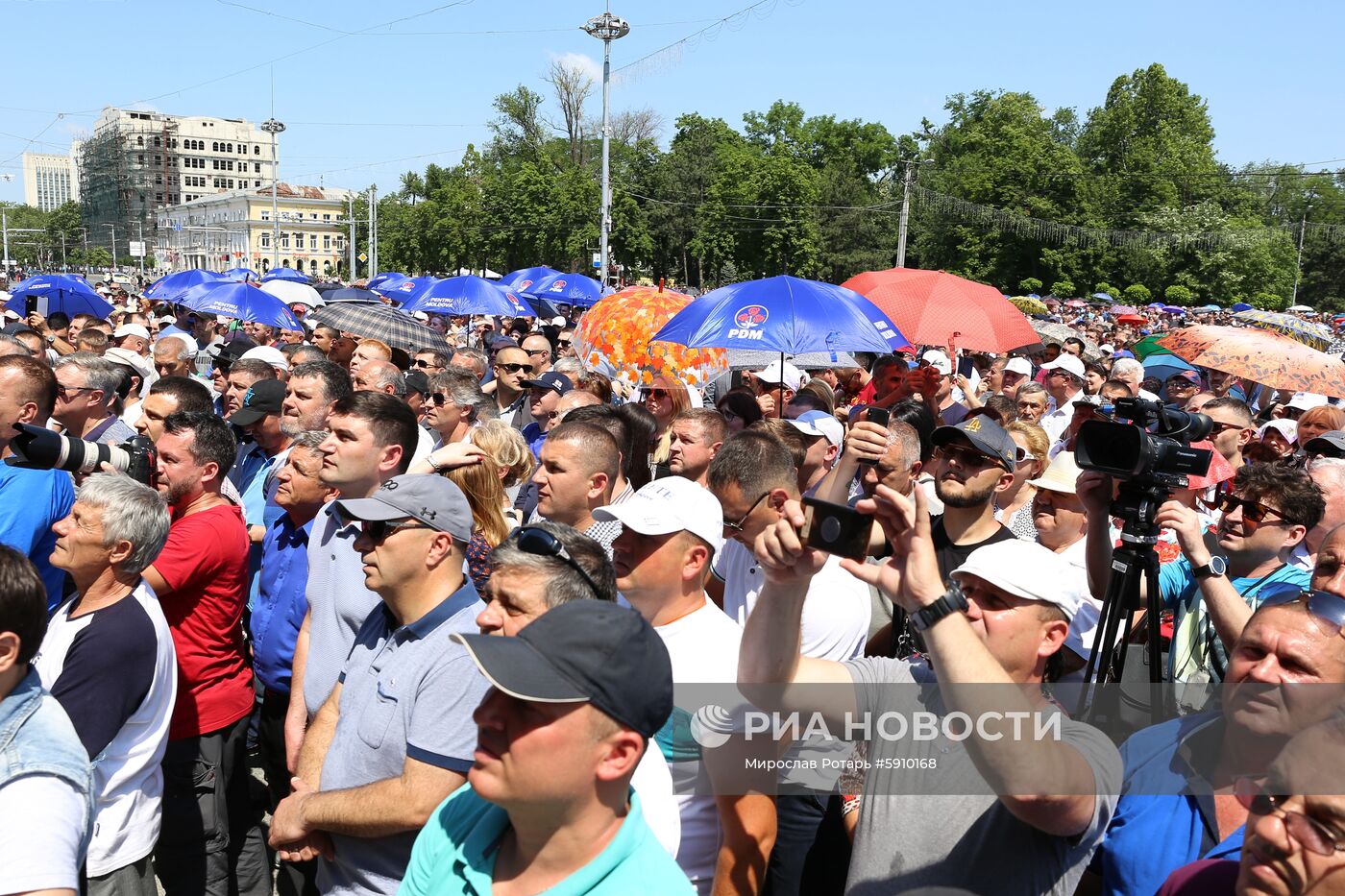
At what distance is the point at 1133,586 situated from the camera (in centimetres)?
297

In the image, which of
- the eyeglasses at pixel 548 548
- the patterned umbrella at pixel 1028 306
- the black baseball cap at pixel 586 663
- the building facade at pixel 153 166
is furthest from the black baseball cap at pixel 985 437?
the building facade at pixel 153 166

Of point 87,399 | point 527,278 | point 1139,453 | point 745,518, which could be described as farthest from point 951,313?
point 527,278

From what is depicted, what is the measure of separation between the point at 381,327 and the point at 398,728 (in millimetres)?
7418

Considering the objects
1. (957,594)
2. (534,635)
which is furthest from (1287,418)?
(534,635)

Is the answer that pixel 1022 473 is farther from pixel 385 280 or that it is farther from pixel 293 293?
pixel 385 280

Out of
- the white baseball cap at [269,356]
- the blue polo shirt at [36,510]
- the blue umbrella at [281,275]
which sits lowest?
the blue polo shirt at [36,510]

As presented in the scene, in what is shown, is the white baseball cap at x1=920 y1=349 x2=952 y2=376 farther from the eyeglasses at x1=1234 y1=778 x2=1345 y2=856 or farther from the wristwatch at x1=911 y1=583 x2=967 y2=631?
the eyeglasses at x1=1234 y1=778 x2=1345 y2=856

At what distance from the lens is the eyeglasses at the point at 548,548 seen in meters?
2.66

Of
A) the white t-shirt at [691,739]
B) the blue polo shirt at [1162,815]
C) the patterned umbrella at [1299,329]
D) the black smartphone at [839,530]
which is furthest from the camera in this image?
the patterned umbrella at [1299,329]

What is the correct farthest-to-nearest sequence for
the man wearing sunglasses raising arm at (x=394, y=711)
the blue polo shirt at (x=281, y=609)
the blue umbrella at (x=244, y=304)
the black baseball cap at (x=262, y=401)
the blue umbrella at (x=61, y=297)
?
the blue umbrella at (x=61, y=297), the blue umbrella at (x=244, y=304), the black baseball cap at (x=262, y=401), the blue polo shirt at (x=281, y=609), the man wearing sunglasses raising arm at (x=394, y=711)

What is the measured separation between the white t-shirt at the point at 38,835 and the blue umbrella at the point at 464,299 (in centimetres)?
1286

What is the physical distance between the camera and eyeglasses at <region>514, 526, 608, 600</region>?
8.74 feet

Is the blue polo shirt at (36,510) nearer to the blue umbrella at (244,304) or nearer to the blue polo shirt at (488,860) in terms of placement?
the blue polo shirt at (488,860)

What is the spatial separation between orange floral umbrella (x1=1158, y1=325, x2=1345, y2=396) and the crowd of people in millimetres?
982
